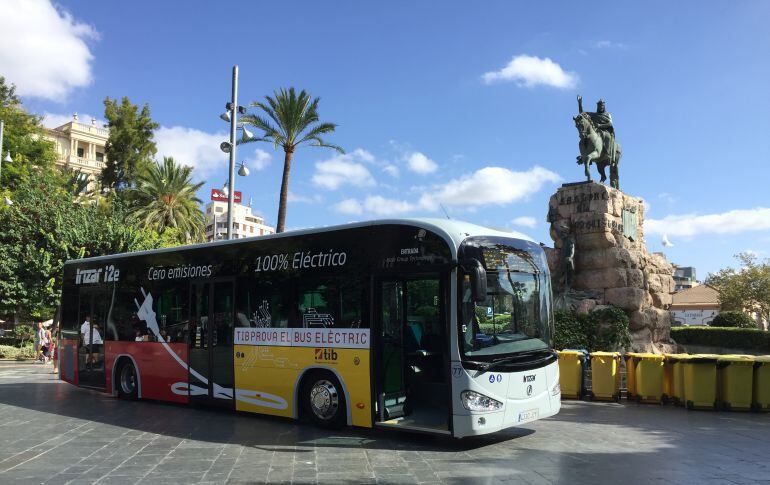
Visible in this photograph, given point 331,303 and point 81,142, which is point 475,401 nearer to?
Result: point 331,303

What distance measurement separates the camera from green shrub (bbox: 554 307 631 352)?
52.8ft

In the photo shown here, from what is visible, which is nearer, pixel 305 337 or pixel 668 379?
pixel 305 337

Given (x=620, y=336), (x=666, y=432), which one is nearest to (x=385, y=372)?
(x=666, y=432)

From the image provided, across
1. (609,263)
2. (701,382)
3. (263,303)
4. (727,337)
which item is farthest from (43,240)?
(727,337)

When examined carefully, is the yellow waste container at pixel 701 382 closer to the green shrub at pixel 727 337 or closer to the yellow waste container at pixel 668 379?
the yellow waste container at pixel 668 379

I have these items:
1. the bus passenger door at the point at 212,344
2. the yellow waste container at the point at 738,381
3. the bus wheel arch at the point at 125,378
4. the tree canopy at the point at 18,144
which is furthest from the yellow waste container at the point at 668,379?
the tree canopy at the point at 18,144

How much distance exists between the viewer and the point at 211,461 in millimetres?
6898

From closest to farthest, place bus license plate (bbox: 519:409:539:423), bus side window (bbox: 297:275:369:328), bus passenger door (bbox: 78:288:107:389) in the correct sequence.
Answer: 1. bus license plate (bbox: 519:409:539:423)
2. bus side window (bbox: 297:275:369:328)
3. bus passenger door (bbox: 78:288:107:389)

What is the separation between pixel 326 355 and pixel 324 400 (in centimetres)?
71

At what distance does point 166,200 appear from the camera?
40.0m

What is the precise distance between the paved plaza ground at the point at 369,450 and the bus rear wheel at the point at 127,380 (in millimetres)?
1487

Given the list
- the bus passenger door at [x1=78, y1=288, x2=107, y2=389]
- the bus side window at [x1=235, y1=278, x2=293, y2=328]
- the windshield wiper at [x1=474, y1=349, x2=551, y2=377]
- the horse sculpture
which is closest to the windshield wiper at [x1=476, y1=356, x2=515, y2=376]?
the windshield wiper at [x1=474, y1=349, x2=551, y2=377]

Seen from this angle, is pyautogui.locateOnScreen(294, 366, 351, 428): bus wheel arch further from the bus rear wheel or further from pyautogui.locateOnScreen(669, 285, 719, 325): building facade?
pyautogui.locateOnScreen(669, 285, 719, 325): building facade

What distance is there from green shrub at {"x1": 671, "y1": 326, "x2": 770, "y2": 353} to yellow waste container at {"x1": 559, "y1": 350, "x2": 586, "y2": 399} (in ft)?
64.6
